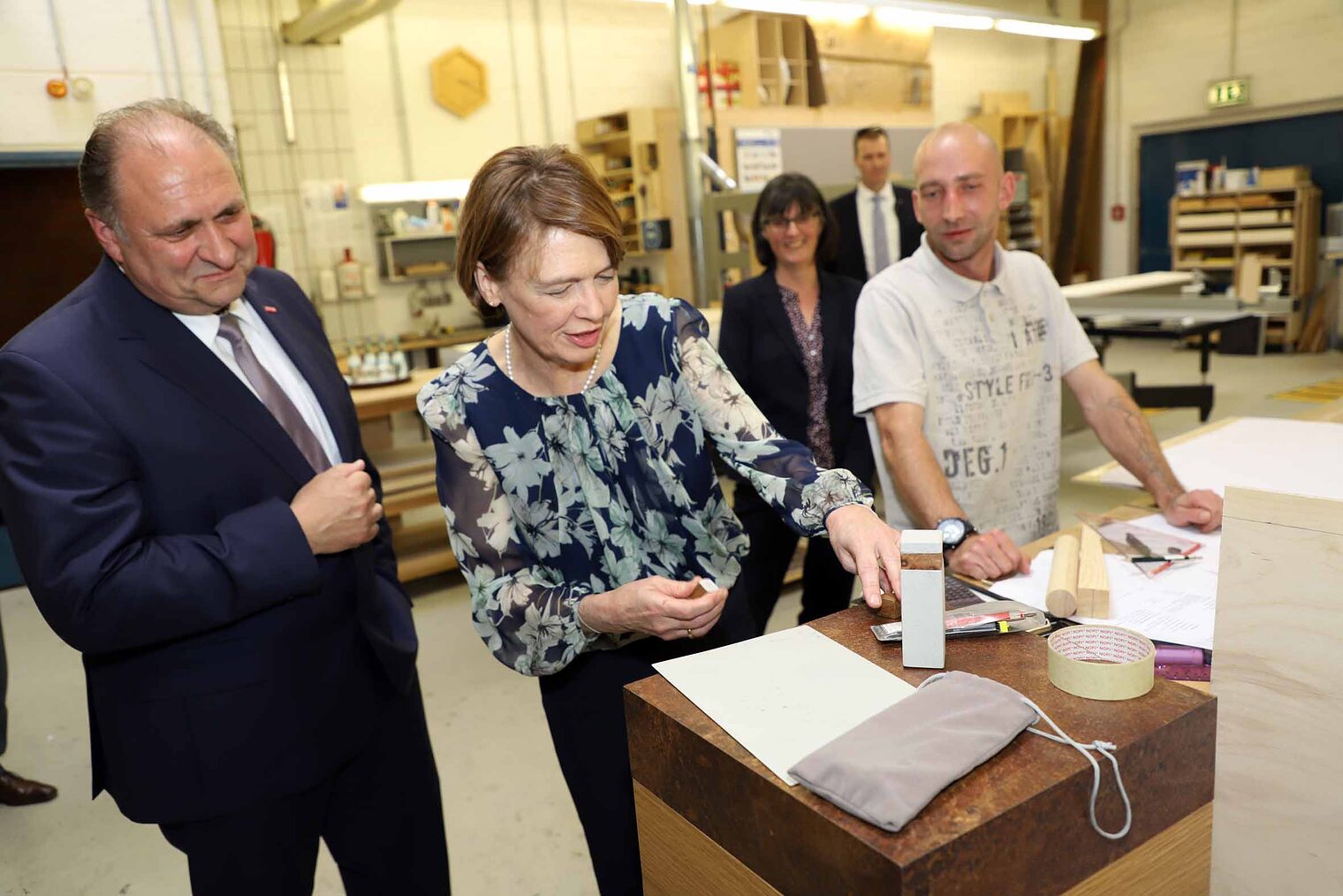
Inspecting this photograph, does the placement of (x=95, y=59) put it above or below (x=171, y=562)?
above

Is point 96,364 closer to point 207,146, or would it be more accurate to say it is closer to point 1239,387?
point 207,146

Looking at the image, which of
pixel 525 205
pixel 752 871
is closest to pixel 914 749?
pixel 752 871

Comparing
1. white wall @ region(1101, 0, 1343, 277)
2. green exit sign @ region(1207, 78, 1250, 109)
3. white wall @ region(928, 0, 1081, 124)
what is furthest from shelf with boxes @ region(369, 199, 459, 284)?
green exit sign @ region(1207, 78, 1250, 109)

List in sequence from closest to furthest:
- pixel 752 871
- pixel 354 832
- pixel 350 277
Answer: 1. pixel 752 871
2. pixel 354 832
3. pixel 350 277

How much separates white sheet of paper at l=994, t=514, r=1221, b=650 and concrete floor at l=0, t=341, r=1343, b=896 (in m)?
1.39

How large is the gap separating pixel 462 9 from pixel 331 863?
711 centimetres

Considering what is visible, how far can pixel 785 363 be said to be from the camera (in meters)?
3.01

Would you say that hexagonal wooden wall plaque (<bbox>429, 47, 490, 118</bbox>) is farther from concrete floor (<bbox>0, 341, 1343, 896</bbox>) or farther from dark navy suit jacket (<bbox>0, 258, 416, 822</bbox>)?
dark navy suit jacket (<bbox>0, 258, 416, 822</bbox>)

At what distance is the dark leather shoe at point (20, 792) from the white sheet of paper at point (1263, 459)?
3106 millimetres

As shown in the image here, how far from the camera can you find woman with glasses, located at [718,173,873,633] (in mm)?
3016

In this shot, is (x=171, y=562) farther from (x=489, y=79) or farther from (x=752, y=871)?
(x=489, y=79)

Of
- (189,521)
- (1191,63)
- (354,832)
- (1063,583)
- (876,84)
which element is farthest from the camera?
(1191,63)

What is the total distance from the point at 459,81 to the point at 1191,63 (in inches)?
298

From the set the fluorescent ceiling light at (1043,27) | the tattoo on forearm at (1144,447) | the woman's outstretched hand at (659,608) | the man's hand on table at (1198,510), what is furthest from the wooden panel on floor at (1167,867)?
the fluorescent ceiling light at (1043,27)
